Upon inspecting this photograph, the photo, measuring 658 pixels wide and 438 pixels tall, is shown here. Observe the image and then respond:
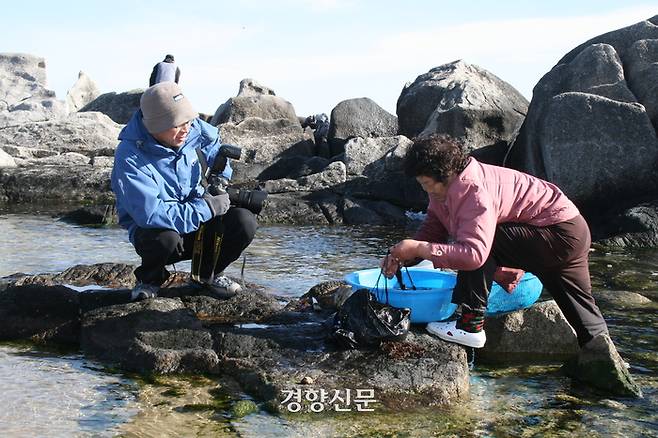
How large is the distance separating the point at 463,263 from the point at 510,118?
12.6 meters

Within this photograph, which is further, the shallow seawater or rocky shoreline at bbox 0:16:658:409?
rocky shoreline at bbox 0:16:658:409

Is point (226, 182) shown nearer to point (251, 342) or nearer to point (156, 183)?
point (156, 183)

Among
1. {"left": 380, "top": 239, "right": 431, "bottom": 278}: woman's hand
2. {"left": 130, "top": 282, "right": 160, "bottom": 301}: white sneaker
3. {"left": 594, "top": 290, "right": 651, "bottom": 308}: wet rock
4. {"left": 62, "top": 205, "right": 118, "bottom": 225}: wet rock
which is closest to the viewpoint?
{"left": 380, "top": 239, "right": 431, "bottom": 278}: woman's hand

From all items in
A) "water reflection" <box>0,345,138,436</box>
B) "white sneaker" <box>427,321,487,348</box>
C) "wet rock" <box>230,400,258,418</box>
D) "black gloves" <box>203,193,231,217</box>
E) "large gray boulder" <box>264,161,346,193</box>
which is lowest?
"water reflection" <box>0,345,138,436</box>

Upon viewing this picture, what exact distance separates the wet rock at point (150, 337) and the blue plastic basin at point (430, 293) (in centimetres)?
110

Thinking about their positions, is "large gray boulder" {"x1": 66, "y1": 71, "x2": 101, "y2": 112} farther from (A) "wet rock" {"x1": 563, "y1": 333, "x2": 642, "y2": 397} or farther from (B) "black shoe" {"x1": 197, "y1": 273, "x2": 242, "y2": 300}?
(A) "wet rock" {"x1": 563, "y1": 333, "x2": 642, "y2": 397}

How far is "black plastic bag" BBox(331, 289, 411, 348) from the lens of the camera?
506 cm

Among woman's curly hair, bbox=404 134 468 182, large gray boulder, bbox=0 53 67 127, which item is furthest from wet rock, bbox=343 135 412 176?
large gray boulder, bbox=0 53 67 127

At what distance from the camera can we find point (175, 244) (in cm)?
576

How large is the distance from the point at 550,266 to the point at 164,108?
2.68 meters

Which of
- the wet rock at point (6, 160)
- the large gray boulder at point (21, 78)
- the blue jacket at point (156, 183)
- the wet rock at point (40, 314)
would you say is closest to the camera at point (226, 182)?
the blue jacket at point (156, 183)

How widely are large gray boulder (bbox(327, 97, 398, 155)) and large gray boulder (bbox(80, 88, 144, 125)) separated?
1302cm

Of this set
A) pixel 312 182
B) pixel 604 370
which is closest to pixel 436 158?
pixel 604 370

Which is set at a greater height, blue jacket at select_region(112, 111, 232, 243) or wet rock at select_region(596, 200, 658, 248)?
blue jacket at select_region(112, 111, 232, 243)
